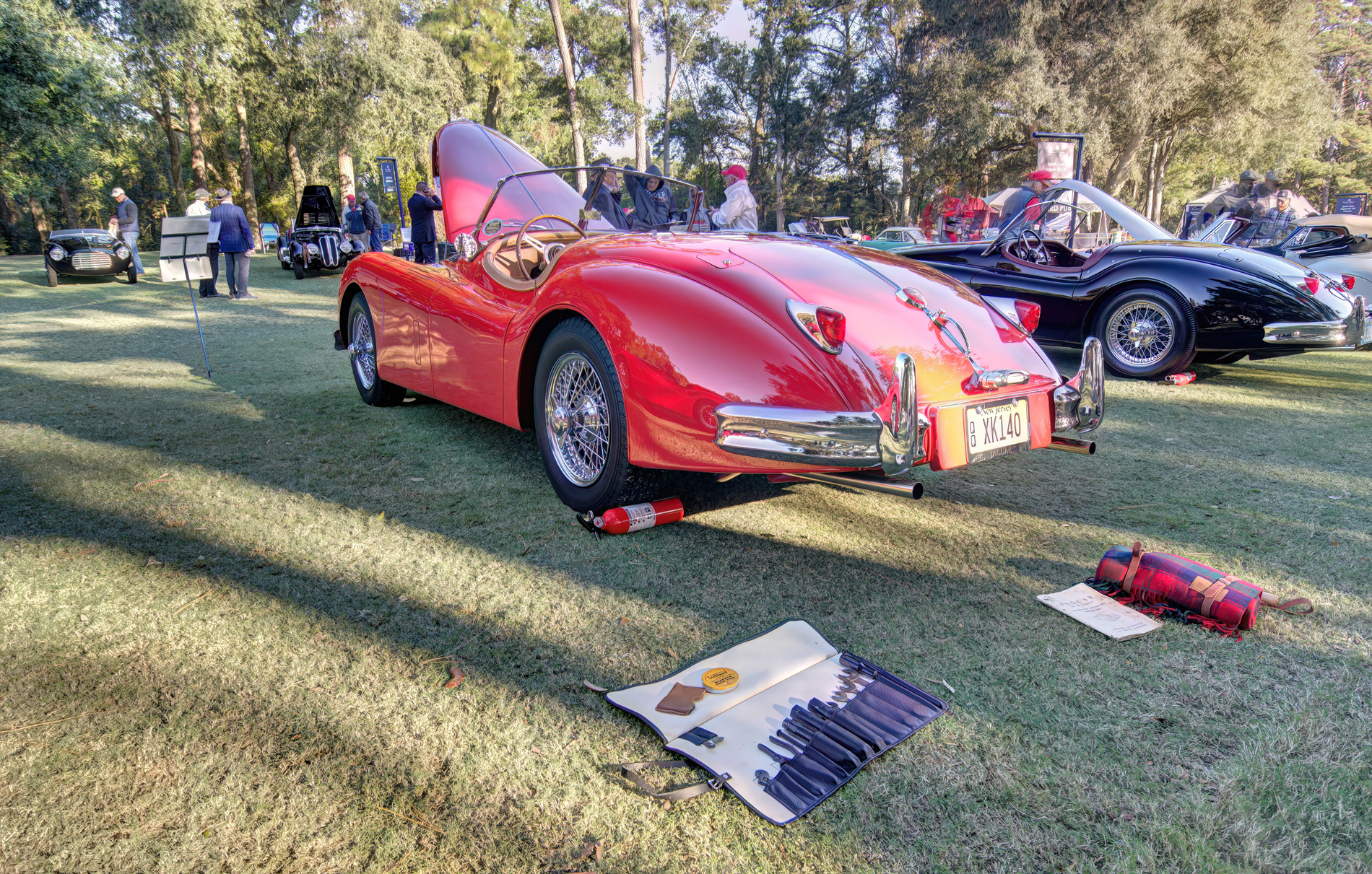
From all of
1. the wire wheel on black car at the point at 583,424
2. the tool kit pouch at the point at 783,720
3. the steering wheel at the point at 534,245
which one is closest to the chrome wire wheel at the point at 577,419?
the wire wheel on black car at the point at 583,424

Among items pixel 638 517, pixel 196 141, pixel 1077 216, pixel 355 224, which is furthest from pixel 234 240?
pixel 196 141

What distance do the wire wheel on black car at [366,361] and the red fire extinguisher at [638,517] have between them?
2.46 m

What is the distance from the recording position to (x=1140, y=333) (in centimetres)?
631

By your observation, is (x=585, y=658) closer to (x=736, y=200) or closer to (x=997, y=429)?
(x=997, y=429)

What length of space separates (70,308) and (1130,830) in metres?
12.6

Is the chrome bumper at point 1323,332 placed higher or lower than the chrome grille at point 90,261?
lower

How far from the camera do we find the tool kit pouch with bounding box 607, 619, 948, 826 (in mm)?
1646

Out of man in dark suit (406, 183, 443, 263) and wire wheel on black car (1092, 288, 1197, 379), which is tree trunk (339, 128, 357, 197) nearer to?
man in dark suit (406, 183, 443, 263)

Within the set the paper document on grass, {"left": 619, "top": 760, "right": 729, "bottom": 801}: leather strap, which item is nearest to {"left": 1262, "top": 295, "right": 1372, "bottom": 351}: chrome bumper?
the paper document on grass

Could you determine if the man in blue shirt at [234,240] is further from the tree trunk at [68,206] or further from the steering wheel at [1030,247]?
the tree trunk at [68,206]

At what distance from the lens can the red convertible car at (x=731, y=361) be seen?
2.37 metres

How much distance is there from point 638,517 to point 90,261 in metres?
14.8

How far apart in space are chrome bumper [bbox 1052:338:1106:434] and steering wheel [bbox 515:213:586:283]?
2.21 metres

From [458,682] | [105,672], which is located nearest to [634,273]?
[458,682]
